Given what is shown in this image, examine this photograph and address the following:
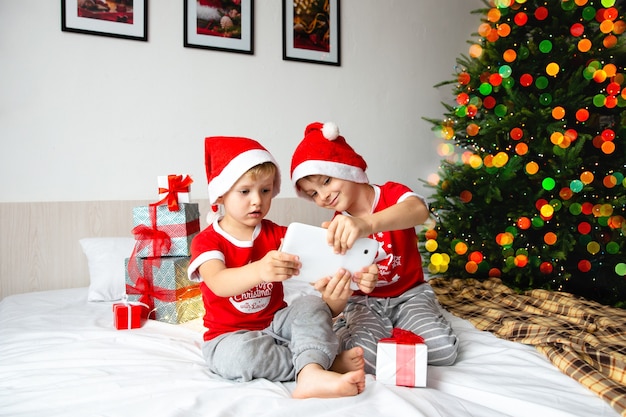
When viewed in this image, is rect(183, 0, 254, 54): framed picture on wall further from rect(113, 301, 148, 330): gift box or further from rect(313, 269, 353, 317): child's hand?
rect(313, 269, 353, 317): child's hand

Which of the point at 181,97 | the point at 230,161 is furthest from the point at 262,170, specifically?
the point at 181,97

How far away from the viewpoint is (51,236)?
206 cm

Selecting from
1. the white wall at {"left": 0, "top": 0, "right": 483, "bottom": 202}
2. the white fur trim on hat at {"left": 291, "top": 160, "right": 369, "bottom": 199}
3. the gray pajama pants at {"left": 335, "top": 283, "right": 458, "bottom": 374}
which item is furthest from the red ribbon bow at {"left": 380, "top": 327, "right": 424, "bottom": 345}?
the white wall at {"left": 0, "top": 0, "right": 483, "bottom": 202}

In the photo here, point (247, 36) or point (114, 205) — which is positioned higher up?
point (247, 36)

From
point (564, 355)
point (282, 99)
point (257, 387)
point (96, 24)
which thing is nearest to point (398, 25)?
point (282, 99)

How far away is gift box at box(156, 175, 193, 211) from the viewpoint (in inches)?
63.7

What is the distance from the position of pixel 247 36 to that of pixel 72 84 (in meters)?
0.87

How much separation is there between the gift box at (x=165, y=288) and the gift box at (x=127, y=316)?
0.34 ft

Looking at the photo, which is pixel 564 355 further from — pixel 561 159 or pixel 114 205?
pixel 114 205

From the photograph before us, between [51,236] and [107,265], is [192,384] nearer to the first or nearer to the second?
[107,265]

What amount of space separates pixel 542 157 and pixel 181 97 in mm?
1810

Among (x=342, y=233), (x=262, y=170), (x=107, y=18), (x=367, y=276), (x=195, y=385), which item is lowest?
(x=195, y=385)

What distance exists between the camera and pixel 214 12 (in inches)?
91.2

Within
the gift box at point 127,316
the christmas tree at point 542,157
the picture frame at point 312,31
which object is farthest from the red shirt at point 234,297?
the picture frame at point 312,31
